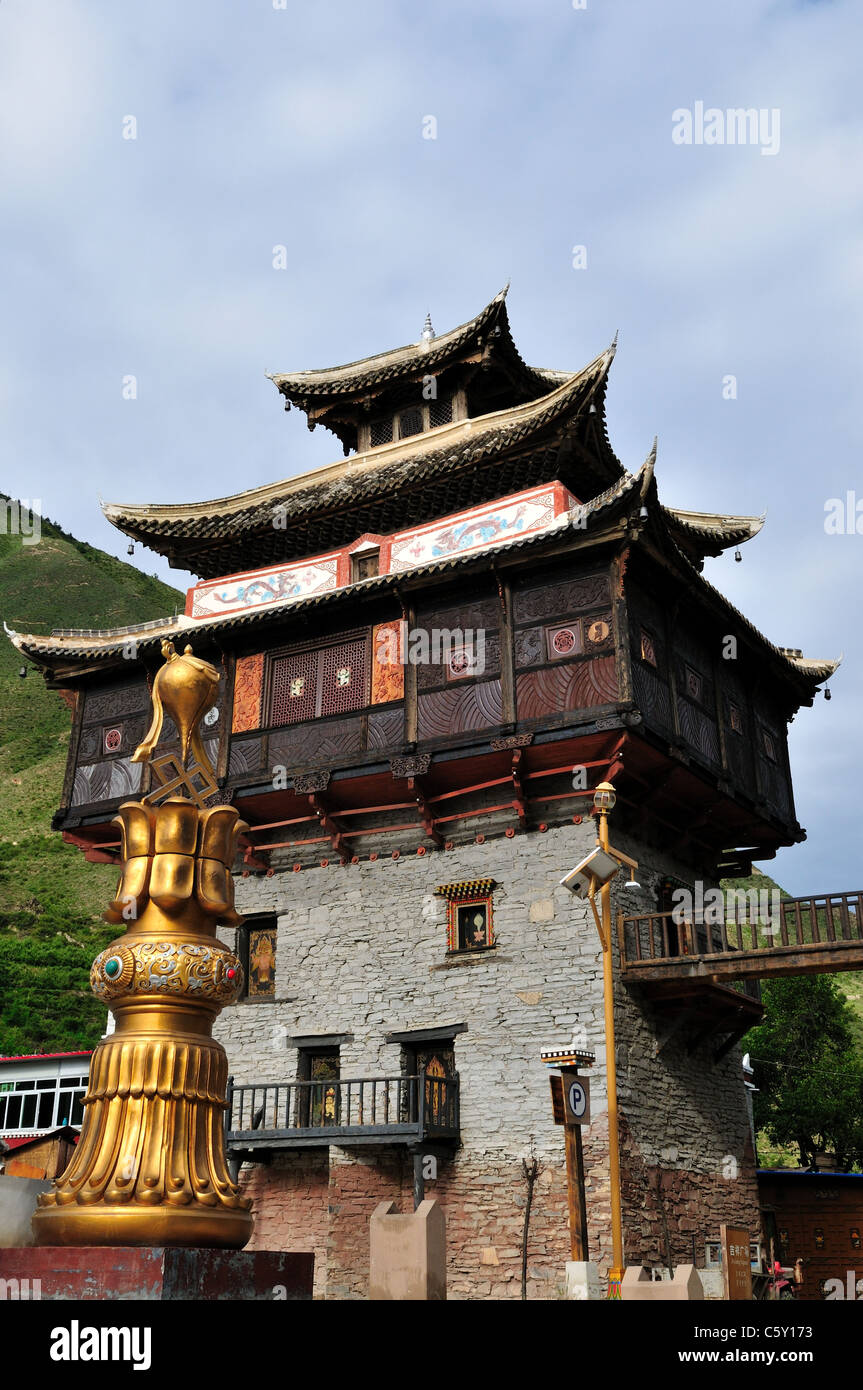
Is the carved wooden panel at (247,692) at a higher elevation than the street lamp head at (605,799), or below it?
higher

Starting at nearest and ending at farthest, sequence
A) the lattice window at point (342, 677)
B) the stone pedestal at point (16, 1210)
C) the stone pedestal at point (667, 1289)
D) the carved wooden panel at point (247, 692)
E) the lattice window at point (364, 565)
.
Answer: the stone pedestal at point (16, 1210), the stone pedestal at point (667, 1289), the lattice window at point (342, 677), the carved wooden panel at point (247, 692), the lattice window at point (364, 565)

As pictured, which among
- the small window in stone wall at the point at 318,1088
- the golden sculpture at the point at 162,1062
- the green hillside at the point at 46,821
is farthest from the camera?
the green hillside at the point at 46,821

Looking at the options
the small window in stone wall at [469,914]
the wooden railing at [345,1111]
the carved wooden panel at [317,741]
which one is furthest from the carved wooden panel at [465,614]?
the wooden railing at [345,1111]

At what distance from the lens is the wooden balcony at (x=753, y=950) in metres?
15.7

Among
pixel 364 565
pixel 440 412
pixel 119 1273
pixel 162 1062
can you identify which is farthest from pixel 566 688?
pixel 119 1273

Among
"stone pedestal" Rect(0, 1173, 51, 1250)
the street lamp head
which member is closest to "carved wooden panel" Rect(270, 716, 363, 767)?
the street lamp head

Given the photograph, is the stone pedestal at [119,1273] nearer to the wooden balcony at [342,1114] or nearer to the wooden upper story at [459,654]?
the wooden balcony at [342,1114]

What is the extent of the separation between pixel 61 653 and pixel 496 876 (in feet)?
31.1

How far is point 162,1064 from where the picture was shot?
18.9 feet

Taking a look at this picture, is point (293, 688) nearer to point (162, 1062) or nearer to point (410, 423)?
point (410, 423)

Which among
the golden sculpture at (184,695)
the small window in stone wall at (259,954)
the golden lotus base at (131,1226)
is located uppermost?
the small window in stone wall at (259,954)

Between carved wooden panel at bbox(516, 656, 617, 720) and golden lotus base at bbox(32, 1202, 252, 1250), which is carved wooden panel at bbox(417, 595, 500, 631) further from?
golden lotus base at bbox(32, 1202, 252, 1250)

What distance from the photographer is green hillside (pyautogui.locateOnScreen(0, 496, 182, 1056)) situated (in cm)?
4722

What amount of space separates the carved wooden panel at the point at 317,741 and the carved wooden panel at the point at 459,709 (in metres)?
1.27
